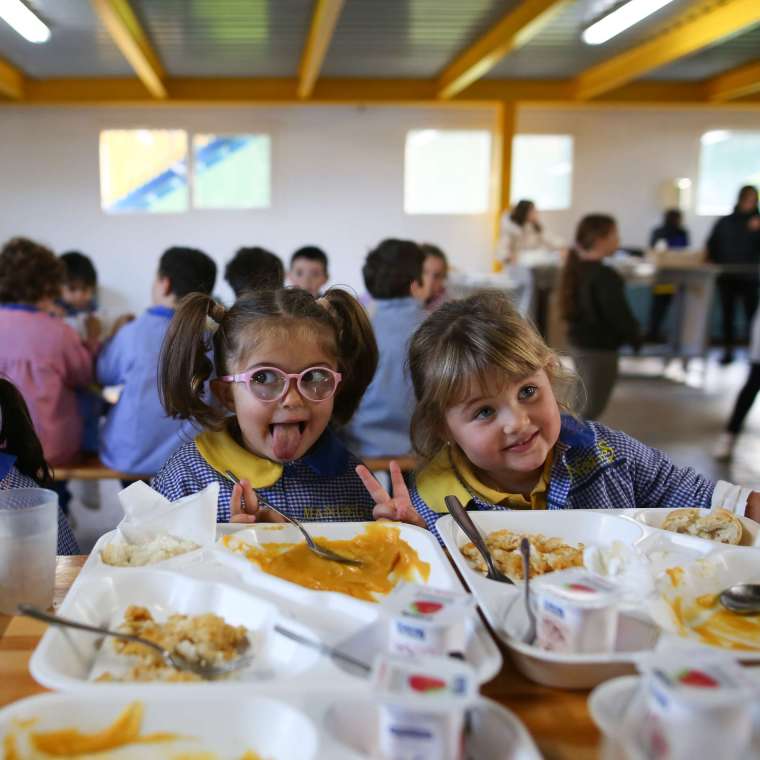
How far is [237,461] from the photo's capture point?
1752 millimetres

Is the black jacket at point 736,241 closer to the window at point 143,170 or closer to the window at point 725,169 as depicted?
the window at point 725,169

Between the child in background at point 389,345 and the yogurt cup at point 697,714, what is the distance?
7.83 ft

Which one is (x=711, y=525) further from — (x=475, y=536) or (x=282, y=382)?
(x=282, y=382)

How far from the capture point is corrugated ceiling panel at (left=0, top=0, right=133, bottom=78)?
7.10 m

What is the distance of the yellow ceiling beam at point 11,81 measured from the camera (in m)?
9.12

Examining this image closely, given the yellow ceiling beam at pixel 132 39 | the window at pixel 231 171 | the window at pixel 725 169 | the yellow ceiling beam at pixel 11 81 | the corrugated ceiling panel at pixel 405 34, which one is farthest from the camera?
the window at pixel 725 169

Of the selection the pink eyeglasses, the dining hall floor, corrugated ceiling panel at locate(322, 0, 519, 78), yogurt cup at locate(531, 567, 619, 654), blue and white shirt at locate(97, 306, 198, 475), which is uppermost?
corrugated ceiling panel at locate(322, 0, 519, 78)

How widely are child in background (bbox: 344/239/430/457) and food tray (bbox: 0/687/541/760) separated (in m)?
2.26

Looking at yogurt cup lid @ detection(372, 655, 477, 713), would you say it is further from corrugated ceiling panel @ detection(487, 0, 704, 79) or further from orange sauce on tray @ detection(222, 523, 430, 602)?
corrugated ceiling panel @ detection(487, 0, 704, 79)

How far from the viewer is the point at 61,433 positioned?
321 cm

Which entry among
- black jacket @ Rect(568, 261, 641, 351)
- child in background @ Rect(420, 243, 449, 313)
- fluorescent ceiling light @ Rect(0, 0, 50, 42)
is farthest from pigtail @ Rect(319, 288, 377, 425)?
fluorescent ceiling light @ Rect(0, 0, 50, 42)

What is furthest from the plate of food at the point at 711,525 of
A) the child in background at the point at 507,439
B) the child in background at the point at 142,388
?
the child in background at the point at 142,388

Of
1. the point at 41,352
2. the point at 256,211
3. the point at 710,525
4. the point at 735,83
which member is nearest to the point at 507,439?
the point at 710,525

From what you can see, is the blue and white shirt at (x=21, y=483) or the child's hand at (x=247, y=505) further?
the blue and white shirt at (x=21, y=483)
